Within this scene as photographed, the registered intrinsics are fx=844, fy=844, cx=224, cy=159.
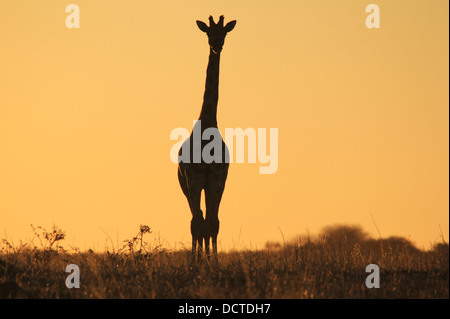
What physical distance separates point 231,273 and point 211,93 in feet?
16.8

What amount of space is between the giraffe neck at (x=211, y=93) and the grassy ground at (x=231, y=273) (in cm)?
262

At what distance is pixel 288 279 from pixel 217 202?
4.23 meters

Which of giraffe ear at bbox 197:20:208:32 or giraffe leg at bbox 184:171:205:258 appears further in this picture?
giraffe ear at bbox 197:20:208:32

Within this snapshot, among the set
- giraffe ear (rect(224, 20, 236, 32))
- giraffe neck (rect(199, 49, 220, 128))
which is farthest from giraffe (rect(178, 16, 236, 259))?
giraffe ear (rect(224, 20, 236, 32))

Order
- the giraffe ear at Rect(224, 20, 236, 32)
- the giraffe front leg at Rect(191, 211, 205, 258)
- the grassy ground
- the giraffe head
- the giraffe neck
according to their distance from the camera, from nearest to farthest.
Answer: the grassy ground
the giraffe front leg at Rect(191, 211, 205, 258)
the giraffe neck
the giraffe head
the giraffe ear at Rect(224, 20, 236, 32)

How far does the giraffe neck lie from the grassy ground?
2.62 metres

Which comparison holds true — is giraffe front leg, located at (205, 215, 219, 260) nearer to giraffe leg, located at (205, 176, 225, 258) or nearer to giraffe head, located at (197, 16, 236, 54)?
giraffe leg, located at (205, 176, 225, 258)

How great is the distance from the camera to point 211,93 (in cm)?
1747

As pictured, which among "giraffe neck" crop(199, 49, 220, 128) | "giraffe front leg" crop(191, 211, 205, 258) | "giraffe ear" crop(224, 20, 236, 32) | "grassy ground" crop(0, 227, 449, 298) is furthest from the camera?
"giraffe ear" crop(224, 20, 236, 32)

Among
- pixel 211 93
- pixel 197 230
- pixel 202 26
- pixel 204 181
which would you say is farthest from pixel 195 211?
pixel 202 26

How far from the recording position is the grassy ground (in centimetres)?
1188

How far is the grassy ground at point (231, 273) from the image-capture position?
39.0 feet
